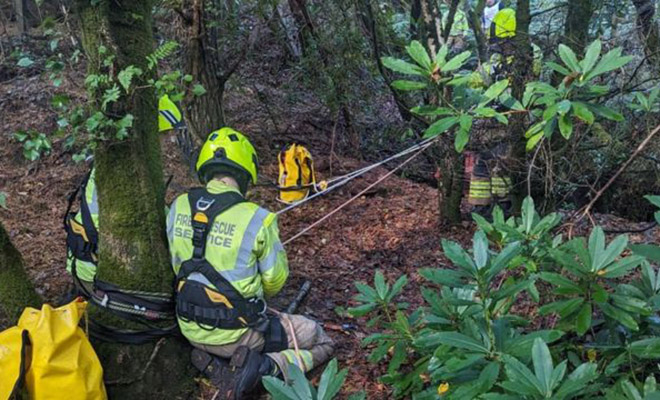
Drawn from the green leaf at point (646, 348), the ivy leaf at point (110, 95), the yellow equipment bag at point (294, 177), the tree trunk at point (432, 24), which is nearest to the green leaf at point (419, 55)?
the green leaf at point (646, 348)

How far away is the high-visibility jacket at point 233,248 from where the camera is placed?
318cm

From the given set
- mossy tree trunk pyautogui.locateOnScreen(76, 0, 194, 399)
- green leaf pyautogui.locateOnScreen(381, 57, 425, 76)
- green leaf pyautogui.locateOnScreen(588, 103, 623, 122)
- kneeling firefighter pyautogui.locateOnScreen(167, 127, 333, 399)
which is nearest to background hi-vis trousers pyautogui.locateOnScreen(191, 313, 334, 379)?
kneeling firefighter pyautogui.locateOnScreen(167, 127, 333, 399)

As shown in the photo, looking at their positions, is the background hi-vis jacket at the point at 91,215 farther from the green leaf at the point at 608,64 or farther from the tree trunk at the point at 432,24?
the tree trunk at the point at 432,24

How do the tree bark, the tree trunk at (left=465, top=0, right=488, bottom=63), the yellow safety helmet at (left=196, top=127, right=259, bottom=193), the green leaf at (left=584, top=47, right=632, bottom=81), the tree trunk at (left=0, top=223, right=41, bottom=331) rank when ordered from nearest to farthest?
the green leaf at (left=584, top=47, right=632, bottom=81), the tree trunk at (left=0, top=223, right=41, bottom=331), the yellow safety helmet at (left=196, top=127, right=259, bottom=193), the tree bark, the tree trunk at (left=465, top=0, right=488, bottom=63)

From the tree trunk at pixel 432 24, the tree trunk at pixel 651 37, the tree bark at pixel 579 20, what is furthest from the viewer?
the tree trunk at pixel 432 24

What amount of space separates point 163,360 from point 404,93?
3.76 meters

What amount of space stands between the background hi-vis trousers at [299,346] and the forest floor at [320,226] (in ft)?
0.57

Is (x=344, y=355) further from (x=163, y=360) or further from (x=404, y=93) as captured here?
(x=404, y=93)

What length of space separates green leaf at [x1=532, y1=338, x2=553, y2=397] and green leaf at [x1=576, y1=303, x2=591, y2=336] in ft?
1.16

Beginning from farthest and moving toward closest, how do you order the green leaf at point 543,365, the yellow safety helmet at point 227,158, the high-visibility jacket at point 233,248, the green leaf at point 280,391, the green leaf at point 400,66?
the yellow safety helmet at point 227,158, the high-visibility jacket at point 233,248, the green leaf at point 400,66, the green leaf at point 280,391, the green leaf at point 543,365

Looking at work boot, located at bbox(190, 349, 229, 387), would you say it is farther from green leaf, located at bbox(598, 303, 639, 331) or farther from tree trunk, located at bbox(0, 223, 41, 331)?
green leaf, located at bbox(598, 303, 639, 331)

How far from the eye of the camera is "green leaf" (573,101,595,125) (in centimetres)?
201

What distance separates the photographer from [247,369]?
322cm

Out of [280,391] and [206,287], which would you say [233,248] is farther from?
[280,391]
